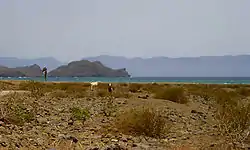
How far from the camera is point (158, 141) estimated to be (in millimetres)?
11492

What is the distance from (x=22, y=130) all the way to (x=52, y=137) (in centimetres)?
98

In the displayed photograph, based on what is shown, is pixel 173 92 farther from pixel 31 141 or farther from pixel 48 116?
pixel 31 141

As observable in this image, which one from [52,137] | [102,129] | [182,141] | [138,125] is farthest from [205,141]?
[52,137]

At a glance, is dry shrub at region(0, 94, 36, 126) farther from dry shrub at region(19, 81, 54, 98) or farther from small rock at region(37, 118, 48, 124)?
dry shrub at region(19, 81, 54, 98)

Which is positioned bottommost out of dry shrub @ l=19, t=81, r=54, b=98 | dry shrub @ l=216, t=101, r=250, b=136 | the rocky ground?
the rocky ground

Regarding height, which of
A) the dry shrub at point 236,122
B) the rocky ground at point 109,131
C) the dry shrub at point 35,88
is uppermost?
the dry shrub at point 35,88

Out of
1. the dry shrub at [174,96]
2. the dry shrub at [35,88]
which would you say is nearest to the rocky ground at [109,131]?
the dry shrub at [35,88]

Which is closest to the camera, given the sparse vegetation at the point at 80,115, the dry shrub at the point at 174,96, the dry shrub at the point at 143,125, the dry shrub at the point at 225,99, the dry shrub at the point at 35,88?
the dry shrub at the point at 143,125

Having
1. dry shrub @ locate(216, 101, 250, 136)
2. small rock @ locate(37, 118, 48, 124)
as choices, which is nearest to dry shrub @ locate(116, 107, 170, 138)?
dry shrub @ locate(216, 101, 250, 136)

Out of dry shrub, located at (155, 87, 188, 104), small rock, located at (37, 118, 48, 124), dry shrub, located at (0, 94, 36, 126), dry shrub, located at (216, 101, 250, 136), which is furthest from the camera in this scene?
dry shrub, located at (155, 87, 188, 104)

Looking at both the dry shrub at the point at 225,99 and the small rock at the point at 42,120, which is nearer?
the small rock at the point at 42,120

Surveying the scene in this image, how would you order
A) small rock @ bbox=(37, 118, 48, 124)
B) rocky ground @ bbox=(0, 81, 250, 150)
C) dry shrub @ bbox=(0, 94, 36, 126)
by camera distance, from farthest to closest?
small rock @ bbox=(37, 118, 48, 124), dry shrub @ bbox=(0, 94, 36, 126), rocky ground @ bbox=(0, 81, 250, 150)

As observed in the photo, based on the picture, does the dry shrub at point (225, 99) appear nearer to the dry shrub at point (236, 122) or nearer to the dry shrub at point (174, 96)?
the dry shrub at point (174, 96)

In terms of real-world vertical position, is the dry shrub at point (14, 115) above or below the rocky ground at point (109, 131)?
above
